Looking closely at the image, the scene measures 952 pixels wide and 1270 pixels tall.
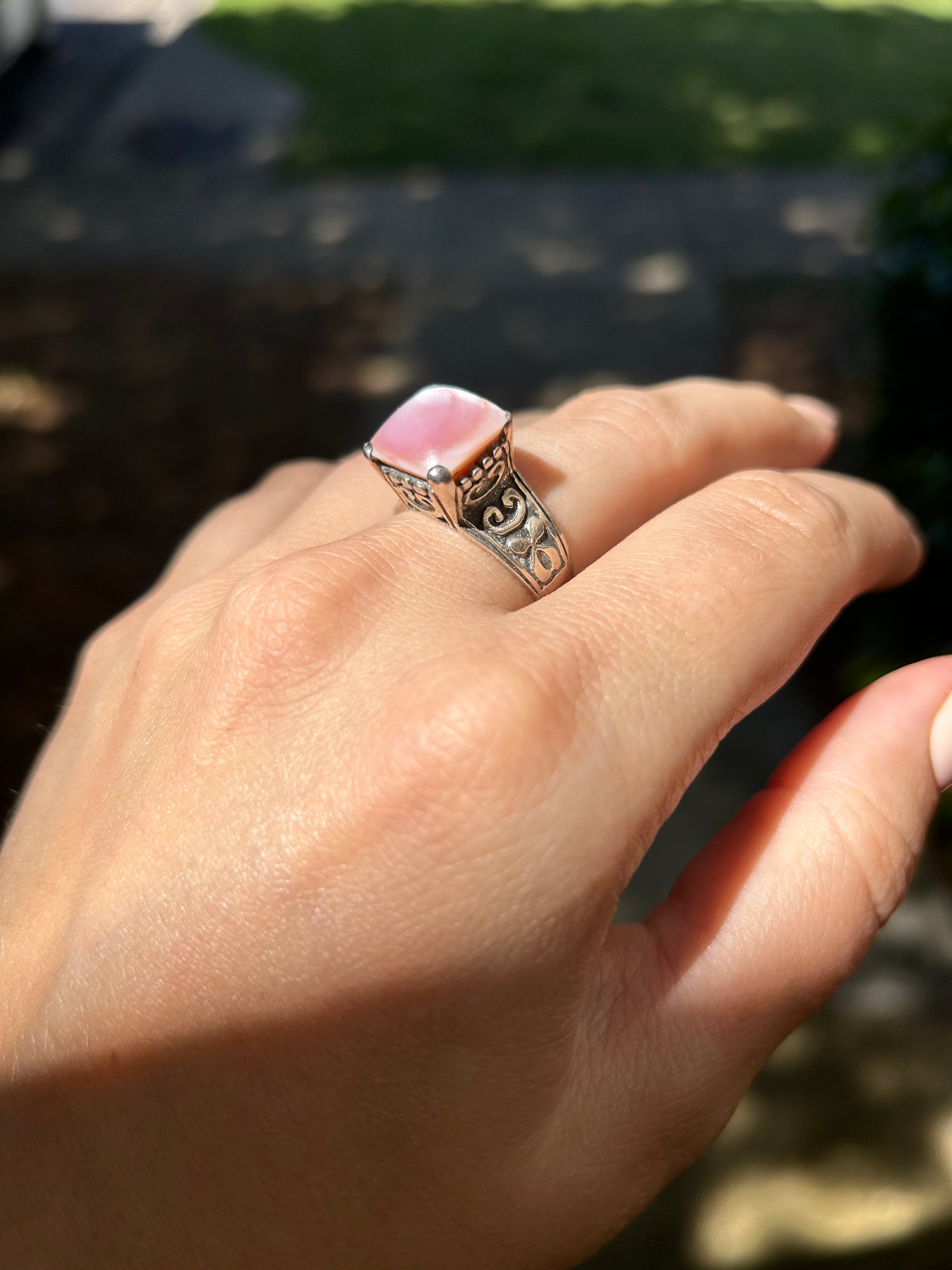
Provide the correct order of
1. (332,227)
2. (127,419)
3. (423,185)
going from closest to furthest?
(127,419), (332,227), (423,185)

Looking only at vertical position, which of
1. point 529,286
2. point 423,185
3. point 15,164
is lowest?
point 529,286

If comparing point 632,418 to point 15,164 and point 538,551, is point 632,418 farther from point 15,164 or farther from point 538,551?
point 15,164

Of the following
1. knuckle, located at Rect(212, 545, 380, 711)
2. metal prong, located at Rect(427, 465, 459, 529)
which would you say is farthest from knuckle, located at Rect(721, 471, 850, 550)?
knuckle, located at Rect(212, 545, 380, 711)

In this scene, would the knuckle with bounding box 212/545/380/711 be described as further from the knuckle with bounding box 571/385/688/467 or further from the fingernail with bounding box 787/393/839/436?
the fingernail with bounding box 787/393/839/436

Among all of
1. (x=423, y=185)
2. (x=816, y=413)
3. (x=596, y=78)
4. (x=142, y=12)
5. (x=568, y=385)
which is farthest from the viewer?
(x=142, y=12)

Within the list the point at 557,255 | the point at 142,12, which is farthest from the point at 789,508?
the point at 142,12

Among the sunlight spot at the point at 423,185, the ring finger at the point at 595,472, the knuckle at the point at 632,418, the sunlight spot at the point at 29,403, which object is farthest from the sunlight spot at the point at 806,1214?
the sunlight spot at the point at 423,185

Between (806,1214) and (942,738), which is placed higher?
(942,738)
